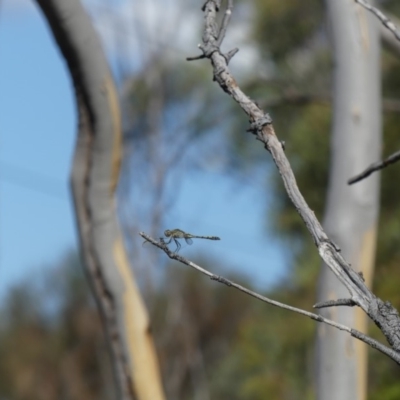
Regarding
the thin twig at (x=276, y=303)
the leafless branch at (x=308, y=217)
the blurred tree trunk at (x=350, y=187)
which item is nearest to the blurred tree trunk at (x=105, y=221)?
the blurred tree trunk at (x=350, y=187)

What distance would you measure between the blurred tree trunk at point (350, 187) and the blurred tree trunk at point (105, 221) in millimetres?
515

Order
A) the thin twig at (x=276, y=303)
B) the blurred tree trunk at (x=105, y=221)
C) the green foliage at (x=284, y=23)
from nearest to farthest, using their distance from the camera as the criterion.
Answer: the thin twig at (x=276, y=303), the blurred tree trunk at (x=105, y=221), the green foliage at (x=284, y=23)

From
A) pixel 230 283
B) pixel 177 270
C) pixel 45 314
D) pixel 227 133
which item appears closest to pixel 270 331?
pixel 177 270

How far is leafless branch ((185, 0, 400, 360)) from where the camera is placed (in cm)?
112

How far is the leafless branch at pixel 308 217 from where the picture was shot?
3.66ft

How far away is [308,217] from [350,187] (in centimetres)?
166

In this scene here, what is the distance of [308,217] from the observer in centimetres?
118

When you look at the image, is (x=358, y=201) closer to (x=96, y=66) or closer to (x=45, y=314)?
(x=96, y=66)

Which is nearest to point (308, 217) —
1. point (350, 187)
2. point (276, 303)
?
point (276, 303)

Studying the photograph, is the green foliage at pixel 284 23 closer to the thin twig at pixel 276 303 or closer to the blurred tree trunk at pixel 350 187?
the blurred tree trunk at pixel 350 187

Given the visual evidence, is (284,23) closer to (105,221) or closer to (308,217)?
(105,221)

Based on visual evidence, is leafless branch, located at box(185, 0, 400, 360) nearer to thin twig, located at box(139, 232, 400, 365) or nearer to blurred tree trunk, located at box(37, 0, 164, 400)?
thin twig, located at box(139, 232, 400, 365)

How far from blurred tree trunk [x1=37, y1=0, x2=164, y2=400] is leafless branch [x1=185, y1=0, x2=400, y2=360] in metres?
1.23

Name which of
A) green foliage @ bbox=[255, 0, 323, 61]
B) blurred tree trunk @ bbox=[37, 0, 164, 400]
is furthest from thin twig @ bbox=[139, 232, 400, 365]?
green foliage @ bbox=[255, 0, 323, 61]
